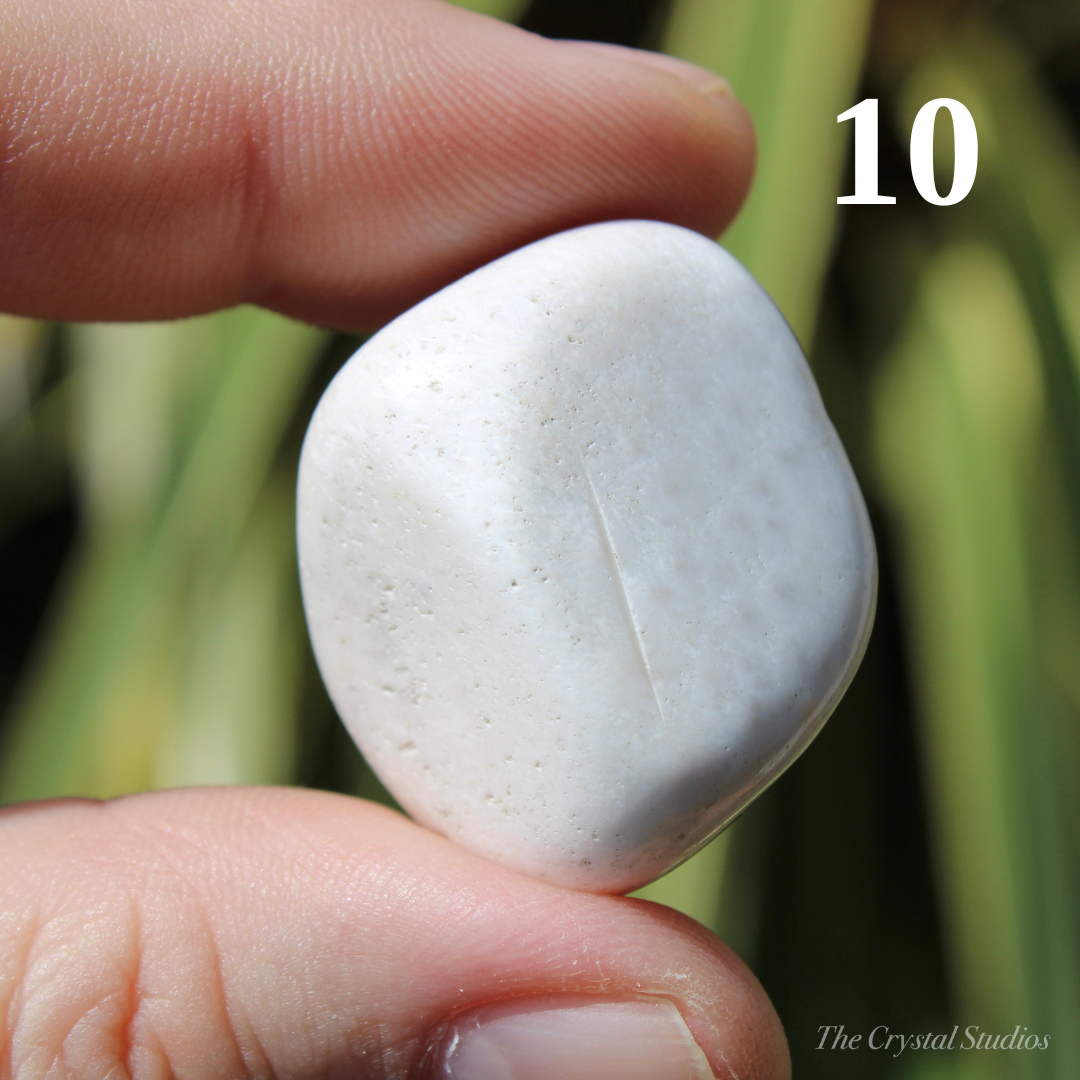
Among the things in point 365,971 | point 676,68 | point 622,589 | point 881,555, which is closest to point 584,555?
point 622,589

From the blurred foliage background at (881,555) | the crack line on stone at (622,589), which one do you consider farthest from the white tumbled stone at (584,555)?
the blurred foliage background at (881,555)

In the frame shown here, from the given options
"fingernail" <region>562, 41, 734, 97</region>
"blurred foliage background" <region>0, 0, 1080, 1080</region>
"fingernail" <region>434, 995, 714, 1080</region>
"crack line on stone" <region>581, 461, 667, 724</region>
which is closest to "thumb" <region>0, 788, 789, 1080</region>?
"fingernail" <region>434, 995, 714, 1080</region>

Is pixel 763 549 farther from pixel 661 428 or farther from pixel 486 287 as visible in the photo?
pixel 486 287

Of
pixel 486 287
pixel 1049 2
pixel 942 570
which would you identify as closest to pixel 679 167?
pixel 486 287

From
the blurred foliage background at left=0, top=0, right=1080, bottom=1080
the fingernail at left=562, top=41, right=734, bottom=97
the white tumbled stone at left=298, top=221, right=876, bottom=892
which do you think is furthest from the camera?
the blurred foliage background at left=0, top=0, right=1080, bottom=1080

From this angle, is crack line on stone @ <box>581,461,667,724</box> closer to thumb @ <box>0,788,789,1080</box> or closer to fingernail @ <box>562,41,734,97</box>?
thumb @ <box>0,788,789,1080</box>
